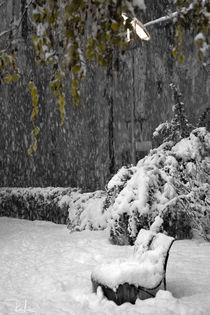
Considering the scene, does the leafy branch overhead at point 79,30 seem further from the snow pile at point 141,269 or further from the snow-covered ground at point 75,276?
the snow-covered ground at point 75,276

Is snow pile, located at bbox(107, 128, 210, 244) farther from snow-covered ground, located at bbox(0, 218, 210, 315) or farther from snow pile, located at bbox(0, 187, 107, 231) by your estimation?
snow pile, located at bbox(0, 187, 107, 231)

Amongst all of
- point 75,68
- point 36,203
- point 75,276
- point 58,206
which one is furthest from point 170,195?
point 36,203

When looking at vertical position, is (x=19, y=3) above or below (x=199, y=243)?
above

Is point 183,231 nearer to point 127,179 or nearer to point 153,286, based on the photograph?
point 127,179

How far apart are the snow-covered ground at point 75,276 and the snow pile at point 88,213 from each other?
24 centimetres

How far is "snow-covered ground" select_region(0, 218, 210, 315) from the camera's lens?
4418 mm

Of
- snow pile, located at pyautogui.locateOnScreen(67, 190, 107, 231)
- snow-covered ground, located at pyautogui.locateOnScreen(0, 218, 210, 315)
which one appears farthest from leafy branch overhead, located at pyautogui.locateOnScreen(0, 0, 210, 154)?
snow pile, located at pyautogui.locateOnScreen(67, 190, 107, 231)

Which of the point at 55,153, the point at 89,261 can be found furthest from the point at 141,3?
the point at 55,153

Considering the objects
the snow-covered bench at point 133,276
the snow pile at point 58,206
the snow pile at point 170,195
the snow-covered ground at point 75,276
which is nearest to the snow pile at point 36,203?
the snow pile at point 58,206

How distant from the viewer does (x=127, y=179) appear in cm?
859

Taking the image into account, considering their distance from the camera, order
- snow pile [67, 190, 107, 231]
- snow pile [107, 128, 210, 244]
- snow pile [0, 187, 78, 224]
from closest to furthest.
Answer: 1. snow pile [107, 128, 210, 244]
2. snow pile [67, 190, 107, 231]
3. snow pile [0, 187, 78, 224]

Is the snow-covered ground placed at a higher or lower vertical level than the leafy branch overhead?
lower

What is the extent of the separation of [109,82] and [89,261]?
8441 mm

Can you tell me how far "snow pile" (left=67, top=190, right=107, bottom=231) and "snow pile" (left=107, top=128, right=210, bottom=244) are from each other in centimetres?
114
